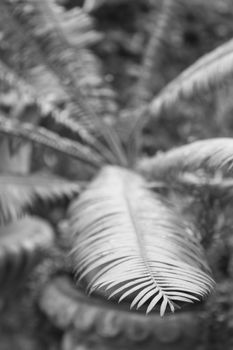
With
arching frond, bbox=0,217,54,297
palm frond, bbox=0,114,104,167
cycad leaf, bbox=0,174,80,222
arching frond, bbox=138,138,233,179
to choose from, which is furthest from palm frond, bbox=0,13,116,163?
arching frond, bbox=138,138,233,179

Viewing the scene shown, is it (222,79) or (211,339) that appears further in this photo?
(211,339)

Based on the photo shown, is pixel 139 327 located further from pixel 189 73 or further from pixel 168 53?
pixel 168 53

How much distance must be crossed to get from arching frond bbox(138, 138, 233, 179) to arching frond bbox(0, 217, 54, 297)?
2.06 ft

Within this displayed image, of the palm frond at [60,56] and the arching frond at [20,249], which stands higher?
the palm frond at [60,56]

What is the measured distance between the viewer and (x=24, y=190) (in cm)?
193

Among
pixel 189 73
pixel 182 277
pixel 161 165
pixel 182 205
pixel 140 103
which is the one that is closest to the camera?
pixel 182 277

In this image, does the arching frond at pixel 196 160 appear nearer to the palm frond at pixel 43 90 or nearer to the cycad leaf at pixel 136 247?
the cycad leaf at pixel 136 247

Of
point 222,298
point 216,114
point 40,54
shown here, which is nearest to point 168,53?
point 216,114

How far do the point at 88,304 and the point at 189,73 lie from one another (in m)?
0.99

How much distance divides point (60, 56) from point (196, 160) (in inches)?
47.5

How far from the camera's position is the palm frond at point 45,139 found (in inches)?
81.3

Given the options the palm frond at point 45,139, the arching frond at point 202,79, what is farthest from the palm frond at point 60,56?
the arching frond at point 202,79

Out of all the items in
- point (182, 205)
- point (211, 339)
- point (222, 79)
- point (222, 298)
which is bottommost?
point (211, 339)

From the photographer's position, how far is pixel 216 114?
2871 millimetres
